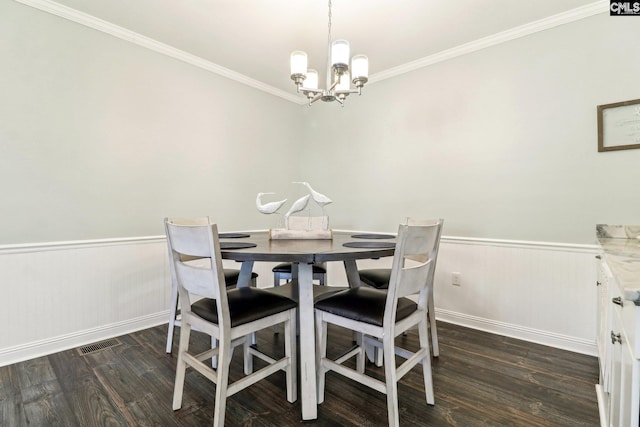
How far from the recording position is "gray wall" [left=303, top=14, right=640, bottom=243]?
2.10 metres

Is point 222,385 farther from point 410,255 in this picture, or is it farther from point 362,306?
point 410,255

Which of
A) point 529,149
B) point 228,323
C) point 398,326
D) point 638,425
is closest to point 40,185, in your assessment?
point 228,323

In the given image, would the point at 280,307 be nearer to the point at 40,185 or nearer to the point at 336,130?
the point at 40,185

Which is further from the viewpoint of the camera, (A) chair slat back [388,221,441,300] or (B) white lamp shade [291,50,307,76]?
(B) white lamp shade [291,50,307,76]

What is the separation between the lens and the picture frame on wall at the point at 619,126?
6.57ft

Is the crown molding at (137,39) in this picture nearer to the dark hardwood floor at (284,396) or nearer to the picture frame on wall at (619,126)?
the dark hardwood floor at (284,396)

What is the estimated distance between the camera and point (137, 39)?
2551 mm

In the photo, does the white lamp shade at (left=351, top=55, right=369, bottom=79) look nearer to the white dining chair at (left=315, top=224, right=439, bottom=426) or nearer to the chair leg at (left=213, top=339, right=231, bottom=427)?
the white dining chair at (left=315, top=224, right=439, bottom=426)

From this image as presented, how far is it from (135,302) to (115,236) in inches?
23.1

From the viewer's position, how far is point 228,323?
4.34 feet

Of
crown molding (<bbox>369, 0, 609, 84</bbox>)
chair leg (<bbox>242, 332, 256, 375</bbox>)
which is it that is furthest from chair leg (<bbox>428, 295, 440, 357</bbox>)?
crown molding (<bbox>369, 0, 609, 84</bbox>)

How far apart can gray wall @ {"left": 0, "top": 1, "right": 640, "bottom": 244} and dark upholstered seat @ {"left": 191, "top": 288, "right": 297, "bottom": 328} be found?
1.51 metres

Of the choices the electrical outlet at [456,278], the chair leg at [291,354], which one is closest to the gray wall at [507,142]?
the electrical outlet at [456,278]

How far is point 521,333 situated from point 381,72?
275 cm
